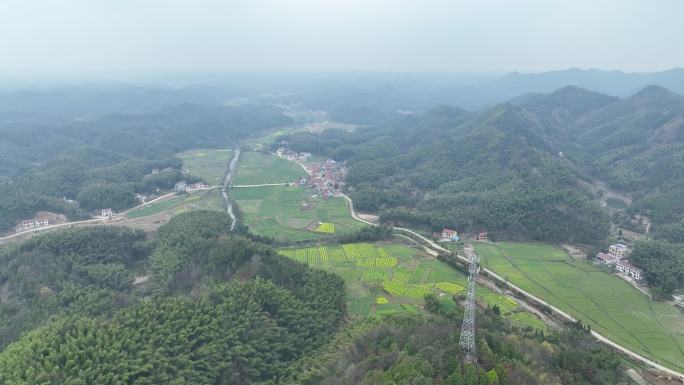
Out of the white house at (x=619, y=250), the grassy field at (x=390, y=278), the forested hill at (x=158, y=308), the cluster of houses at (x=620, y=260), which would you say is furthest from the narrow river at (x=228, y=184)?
the white house at (x=619, y=250)

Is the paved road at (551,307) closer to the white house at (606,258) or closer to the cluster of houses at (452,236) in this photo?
the cluster of houses at (452,236)

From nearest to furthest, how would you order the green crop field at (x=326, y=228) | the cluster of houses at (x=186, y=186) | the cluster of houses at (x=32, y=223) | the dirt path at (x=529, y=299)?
the dirt path at (x=529, y=299), the green crop field at (x=326, y=228), the cluster of houses at (x=32, y=223), the cluster of houses at (x=186, y=186)

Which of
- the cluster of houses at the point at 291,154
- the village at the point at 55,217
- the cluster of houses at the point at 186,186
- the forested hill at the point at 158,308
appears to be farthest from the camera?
the cluster of houses at the point at 291,154

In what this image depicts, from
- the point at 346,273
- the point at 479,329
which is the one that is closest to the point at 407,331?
the point at 479,329

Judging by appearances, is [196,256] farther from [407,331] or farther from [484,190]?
[484,190]

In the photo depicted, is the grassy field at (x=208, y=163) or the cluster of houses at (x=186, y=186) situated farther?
the grassy field at (x=208, y=163)
